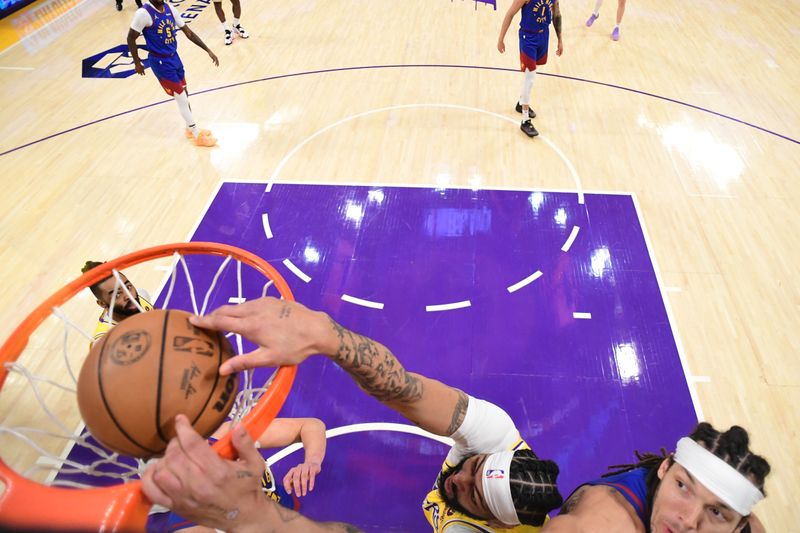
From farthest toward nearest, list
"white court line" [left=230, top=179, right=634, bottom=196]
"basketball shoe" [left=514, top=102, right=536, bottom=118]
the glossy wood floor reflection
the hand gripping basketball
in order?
"basketball shoe" [left=514, top=102, right=536, bottom=118]
"white court line" [left=230, top=179, right=634, bottom=196]
the glossy wood floor reflection
the hand gripping basketball

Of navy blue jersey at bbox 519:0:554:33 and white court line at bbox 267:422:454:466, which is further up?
navy blue jersey at bbox 519:0:554:33

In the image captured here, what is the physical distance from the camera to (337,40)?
366 inches

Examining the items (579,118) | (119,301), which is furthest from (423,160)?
(119,301)

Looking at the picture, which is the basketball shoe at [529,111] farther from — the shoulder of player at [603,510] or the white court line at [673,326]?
the shoulder of player at [603,510]

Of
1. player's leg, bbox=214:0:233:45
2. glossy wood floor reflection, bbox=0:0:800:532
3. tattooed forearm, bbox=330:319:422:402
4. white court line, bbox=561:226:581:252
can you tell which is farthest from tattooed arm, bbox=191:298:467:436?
player's leg, bbox=214:0:233:45

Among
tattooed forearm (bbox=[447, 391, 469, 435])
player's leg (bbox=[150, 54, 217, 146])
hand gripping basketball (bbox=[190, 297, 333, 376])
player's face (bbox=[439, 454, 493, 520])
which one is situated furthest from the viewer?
player's leg (bbox=[150, 54, 217, 146])

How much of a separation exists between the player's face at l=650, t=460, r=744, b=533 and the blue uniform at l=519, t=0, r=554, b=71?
17.5 feet

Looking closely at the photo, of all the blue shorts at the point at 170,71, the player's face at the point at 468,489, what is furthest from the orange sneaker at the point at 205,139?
the player's face at the point at 468,489

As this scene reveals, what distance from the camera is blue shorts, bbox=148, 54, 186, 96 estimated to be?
6.04 m

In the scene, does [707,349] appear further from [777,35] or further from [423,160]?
[777,35]

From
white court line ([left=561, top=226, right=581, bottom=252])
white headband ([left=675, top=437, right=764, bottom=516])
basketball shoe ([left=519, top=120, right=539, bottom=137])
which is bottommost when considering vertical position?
white court line ([left=561, top=226, right=581, bottom=252])

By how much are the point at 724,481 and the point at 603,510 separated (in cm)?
49

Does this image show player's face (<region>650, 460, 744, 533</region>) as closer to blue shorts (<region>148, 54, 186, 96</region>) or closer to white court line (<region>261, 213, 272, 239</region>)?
white court line (<region>261, 213, 272, 239</region>)

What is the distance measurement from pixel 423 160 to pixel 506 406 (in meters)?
3.46
